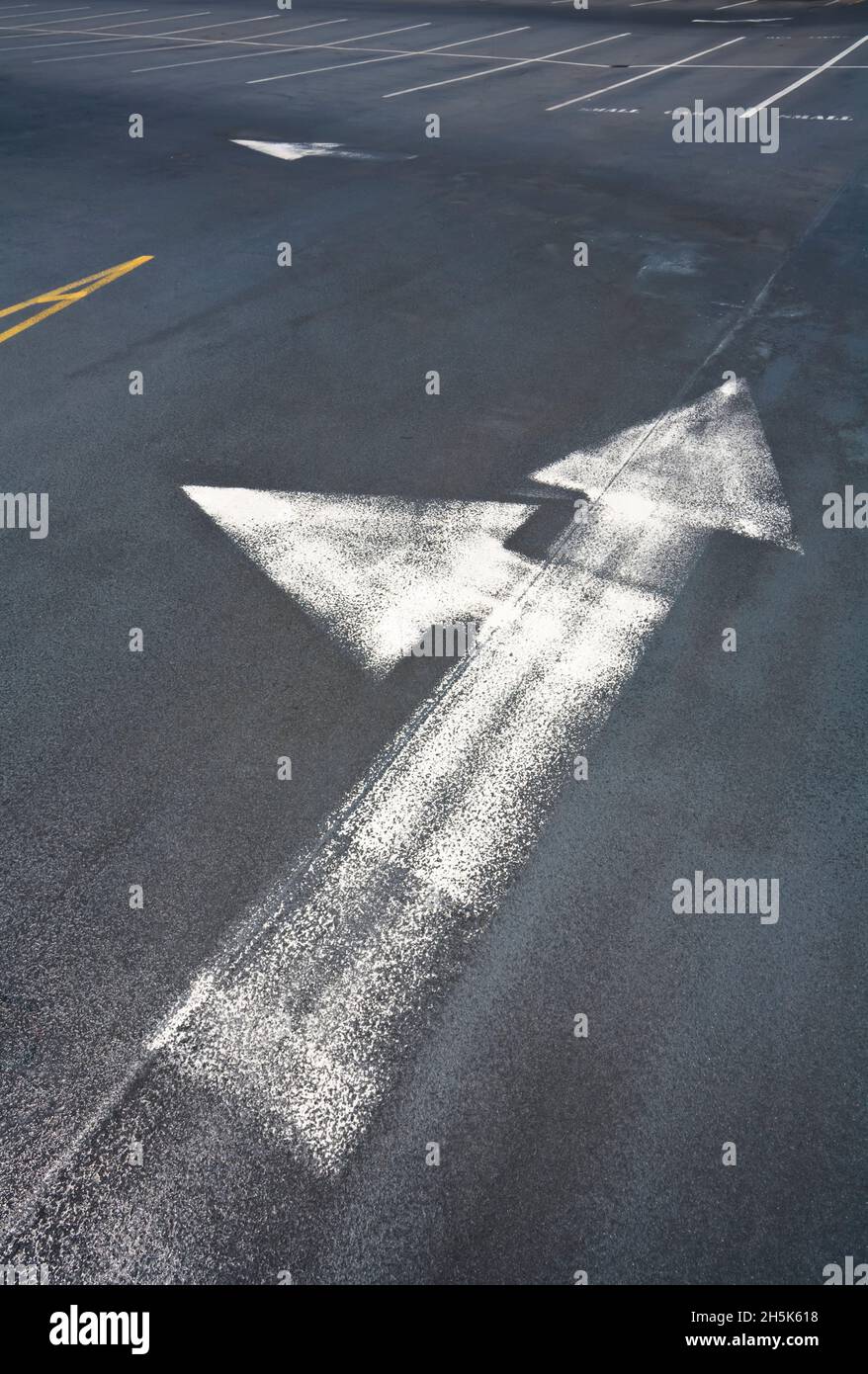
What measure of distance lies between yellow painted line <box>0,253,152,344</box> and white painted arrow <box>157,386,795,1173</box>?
5.93 m

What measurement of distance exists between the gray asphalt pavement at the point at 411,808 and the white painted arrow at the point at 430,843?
2 centimetres

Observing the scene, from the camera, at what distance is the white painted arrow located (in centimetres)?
353

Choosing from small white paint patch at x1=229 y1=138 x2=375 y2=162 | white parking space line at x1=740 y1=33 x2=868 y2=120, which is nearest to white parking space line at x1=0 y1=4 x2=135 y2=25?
small white paint patch at x1=229 y1=138 x2=375 y2=162

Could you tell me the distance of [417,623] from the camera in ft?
18.8

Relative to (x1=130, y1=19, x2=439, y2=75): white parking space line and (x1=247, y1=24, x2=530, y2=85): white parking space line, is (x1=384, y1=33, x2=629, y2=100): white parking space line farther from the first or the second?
(x1=130, y1=19, x2=439, y2=75): white parking space line

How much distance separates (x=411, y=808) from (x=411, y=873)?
392 mm

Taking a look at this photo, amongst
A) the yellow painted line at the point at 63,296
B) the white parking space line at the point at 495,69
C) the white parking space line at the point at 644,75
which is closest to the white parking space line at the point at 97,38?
the white parking space line at the point at 495,69

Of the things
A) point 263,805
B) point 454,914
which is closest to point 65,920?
point 263,805

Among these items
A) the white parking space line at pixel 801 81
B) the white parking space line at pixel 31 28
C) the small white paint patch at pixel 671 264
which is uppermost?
the white parking space line at pixel 31 28

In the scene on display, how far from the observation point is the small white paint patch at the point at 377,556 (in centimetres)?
576

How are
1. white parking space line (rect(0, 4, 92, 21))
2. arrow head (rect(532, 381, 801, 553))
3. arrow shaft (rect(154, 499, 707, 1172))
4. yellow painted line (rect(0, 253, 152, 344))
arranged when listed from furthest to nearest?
1. white parking space line (rect(0, 4, 92, 21))
2. yellow painted line (rect(0, 253, 152, 344))
3. arrow head (rect(532, 381, 801, 553))
4. arrow shaft (rect(154, 499, 707, 1172))

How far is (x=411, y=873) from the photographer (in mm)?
4234

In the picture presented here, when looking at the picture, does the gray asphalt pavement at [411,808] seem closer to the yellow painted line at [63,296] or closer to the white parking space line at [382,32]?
the yellow painted line at [63,296]
